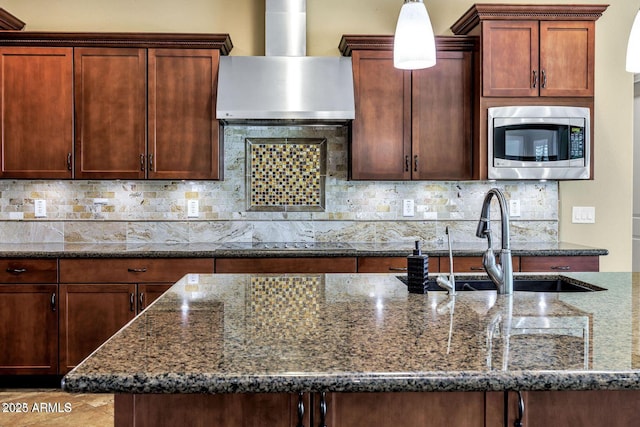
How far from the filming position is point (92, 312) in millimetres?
3576

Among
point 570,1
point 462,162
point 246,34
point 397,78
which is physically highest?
point 570,1

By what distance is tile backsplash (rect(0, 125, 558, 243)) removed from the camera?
→ 13.7ft

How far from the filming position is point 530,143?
3.82 meters

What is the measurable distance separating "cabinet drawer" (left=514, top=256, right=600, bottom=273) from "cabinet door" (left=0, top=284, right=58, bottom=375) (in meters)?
3.07

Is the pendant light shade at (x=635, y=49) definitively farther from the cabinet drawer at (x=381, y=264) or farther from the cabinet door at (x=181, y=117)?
the cabinet door at (x=181, y=117)

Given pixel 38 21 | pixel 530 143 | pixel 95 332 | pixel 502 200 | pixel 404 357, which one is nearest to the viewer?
pixel 404 357

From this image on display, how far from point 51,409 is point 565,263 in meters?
3.27

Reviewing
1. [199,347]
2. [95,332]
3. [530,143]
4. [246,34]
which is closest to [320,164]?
[246,34]

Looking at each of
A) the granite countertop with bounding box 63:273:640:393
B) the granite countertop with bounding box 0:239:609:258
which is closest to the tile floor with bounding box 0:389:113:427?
the granite countertop with bounding box 0:239:609:258

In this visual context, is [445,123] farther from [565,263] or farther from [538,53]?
[565,263]

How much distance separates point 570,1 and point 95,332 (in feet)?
13.8

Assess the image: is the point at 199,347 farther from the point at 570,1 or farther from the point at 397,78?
the point at 570,1

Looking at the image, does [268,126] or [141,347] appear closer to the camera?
[141,347]

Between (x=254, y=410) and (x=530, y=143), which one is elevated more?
(x=530, y=143)
